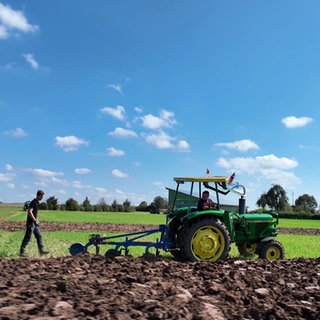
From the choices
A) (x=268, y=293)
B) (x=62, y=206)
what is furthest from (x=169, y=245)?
(x=62, y=206)

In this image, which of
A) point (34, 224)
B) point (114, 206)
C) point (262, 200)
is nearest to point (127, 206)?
point (114, 206)

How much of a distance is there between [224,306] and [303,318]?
3.00 feet

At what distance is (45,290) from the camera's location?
6016 millimetres

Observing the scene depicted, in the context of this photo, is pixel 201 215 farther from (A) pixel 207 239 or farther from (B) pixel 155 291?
(B) pixel 155 291

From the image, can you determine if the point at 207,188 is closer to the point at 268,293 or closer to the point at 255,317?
the point at 268,293

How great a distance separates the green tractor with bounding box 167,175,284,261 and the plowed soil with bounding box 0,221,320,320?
3.44ft

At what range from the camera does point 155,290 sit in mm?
5965

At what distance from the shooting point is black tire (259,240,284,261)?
10461mm

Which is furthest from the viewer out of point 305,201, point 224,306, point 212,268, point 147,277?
point 305,201

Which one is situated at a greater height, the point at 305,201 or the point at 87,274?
the point at 305,201

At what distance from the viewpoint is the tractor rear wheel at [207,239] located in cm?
961

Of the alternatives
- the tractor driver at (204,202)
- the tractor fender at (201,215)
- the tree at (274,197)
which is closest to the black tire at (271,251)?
the tractor fender at (201,215)

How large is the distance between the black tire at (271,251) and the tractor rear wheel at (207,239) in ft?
4.10

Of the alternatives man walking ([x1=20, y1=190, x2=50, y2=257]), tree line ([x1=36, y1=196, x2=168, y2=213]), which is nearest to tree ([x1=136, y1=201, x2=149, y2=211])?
tree line ([x1=36, y1=196, x2=168, y2=213])
